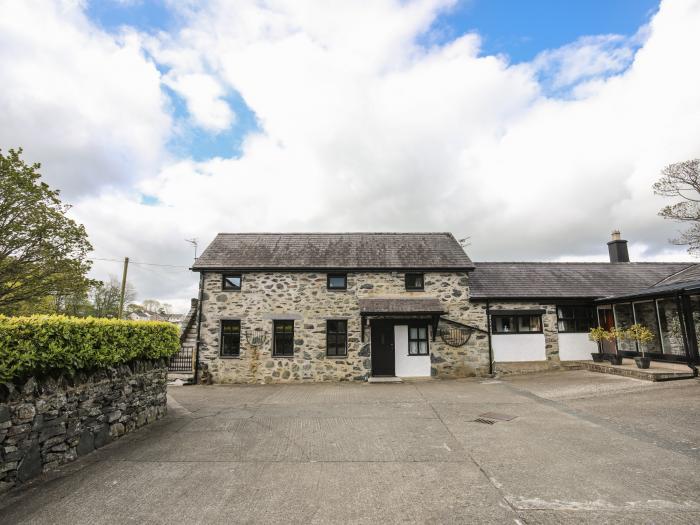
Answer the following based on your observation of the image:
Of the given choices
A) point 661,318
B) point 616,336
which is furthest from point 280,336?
point 661,318

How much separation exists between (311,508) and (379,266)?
1147 cm

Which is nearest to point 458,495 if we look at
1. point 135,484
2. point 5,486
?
point 135,484

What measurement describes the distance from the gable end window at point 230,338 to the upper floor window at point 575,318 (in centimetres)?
1419

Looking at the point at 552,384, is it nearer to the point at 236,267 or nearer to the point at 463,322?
the point at 463,322

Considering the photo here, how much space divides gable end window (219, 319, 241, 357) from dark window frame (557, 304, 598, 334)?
46.5ft

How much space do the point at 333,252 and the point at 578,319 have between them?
1163 centimetres

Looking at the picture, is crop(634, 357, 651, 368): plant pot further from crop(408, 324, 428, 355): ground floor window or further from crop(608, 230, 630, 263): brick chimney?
crop(608, 230, 630, 263): brick chimney

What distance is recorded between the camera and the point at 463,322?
14891 mm

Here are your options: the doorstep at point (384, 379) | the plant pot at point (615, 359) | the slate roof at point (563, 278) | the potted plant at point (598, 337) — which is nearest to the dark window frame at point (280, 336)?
the doorstep at point (384, 379)

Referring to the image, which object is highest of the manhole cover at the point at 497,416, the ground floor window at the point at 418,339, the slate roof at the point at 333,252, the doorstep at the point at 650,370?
the slate roof at the point at 333,252

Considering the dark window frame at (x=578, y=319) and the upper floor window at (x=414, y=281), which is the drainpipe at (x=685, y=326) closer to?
the dark window frame at (x=578, y=319)

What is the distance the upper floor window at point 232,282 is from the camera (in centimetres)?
1488

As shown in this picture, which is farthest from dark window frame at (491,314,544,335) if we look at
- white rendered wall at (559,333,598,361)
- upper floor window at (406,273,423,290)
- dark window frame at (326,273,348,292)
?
dark window frame at (326,273,348,292)

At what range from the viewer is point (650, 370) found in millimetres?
11789
